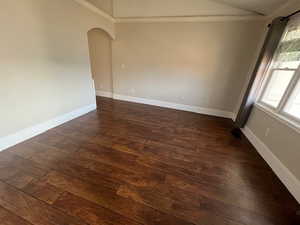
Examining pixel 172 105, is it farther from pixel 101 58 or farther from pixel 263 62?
pixel 101 58

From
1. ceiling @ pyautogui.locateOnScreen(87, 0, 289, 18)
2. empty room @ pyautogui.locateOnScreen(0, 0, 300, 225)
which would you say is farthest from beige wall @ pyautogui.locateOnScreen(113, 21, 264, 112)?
ceiling @ pyautogui.locateOnScreen(87, 0, 289, 18)

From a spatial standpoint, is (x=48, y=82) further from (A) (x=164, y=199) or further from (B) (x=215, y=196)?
(B) (x=215, y=196)

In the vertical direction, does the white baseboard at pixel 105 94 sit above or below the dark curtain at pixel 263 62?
below

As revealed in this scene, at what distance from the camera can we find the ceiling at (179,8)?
2.78 meters

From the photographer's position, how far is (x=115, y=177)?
1.75 metres

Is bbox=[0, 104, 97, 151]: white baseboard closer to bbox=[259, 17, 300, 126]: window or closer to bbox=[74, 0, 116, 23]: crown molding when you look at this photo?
bbox=[74, 0, 116, 23]: crown molding

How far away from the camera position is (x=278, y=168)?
196 cm

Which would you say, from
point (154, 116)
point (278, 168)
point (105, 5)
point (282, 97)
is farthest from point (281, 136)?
point (105, 5)

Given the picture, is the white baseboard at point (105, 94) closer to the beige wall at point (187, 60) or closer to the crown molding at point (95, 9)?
the beige wall at point (187, 60)

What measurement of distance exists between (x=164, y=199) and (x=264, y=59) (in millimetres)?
2932

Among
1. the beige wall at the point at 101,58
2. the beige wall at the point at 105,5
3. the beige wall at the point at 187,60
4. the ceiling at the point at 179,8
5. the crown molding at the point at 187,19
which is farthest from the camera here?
the beige wall at the point at 101,58

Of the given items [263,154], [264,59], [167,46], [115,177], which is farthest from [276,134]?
[167,46]

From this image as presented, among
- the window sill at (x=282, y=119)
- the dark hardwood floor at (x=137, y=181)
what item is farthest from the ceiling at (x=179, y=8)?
the dark hardwood floor at (x=137, y=181)

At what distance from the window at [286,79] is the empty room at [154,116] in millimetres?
20
